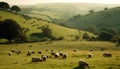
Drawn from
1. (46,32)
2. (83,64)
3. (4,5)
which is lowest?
(46,32)

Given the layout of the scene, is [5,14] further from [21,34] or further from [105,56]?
[105,56]

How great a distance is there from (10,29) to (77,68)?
59451 mm

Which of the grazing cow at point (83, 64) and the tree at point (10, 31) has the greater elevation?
the grazing cow at point (83, 64)

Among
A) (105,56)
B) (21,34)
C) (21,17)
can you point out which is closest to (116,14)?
(21,17)

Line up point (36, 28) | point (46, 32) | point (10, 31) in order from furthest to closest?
point (36, 28), point (46, 32), point (10, 31)

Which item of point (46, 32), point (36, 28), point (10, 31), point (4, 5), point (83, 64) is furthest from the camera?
point (4, 5)

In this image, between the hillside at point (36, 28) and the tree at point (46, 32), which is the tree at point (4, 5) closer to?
the hillside at point (36, 28)

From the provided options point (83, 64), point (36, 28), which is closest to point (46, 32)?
point (36, 28)

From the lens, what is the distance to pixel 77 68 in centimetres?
3456

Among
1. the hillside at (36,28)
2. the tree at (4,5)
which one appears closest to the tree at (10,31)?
the hillside at (36,28)

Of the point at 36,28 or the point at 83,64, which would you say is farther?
the point at 36,28

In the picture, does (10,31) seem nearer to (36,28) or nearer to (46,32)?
(46,32)

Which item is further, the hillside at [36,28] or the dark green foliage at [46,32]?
the hillside at [36,28]

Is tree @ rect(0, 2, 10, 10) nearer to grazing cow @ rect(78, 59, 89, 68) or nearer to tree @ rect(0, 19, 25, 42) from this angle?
tree @ rect(0, 19, 25, 42)
